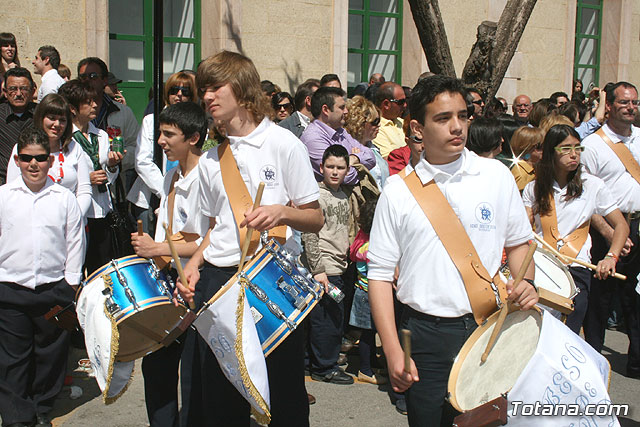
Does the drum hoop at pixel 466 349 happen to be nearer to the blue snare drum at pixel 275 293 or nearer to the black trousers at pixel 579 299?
the blue snare drum at pixel 275 293

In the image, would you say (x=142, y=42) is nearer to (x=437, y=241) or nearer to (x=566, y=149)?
(x=566, y=149)

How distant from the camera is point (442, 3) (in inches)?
553

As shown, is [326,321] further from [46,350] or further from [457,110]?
[457,110]

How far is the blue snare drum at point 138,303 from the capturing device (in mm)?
4035

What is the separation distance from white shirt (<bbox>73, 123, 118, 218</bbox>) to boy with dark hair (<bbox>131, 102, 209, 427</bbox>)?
5.64ft

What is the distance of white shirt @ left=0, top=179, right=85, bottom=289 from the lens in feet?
17.0

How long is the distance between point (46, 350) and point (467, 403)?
3.31 metres

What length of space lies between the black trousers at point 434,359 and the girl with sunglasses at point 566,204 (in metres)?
2.46

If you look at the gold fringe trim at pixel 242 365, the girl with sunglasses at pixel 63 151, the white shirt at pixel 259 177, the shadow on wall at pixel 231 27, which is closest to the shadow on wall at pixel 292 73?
the shadow on wall at pixel 231 27

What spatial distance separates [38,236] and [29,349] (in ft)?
2.55

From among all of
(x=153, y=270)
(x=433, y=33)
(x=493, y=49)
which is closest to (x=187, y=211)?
(x=153, y=270)

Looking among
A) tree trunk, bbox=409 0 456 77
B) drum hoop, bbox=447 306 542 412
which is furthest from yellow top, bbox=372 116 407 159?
drum hoop, bbox=447 306 542 412

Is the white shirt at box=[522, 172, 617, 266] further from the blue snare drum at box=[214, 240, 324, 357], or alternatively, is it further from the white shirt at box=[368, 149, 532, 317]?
the blue snare drum at box=[214, 240, 324, 357]

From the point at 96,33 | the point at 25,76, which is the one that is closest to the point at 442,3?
the point at 96,33
